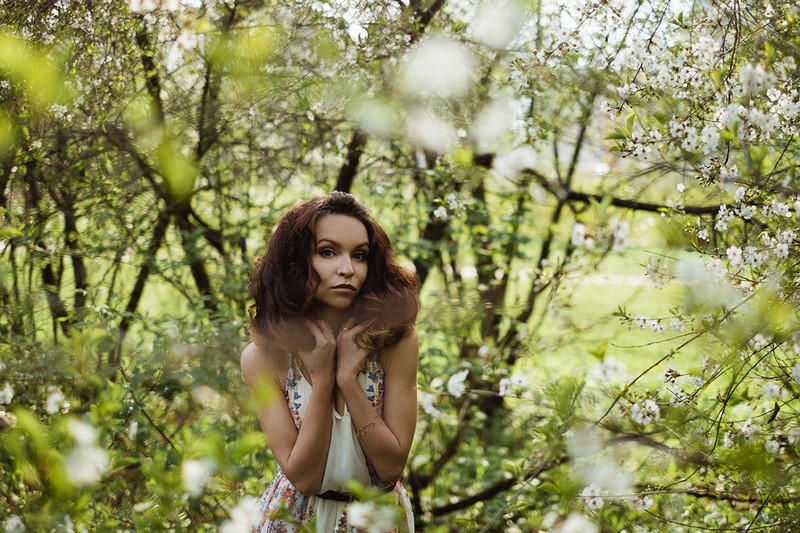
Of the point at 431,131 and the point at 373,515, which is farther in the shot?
the point at 431,131

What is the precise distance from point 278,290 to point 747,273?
129cm

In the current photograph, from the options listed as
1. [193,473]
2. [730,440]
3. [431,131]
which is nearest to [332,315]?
[193,473]

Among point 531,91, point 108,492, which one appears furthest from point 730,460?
point 531,91

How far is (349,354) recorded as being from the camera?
1.57 m

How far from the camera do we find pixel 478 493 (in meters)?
3.23

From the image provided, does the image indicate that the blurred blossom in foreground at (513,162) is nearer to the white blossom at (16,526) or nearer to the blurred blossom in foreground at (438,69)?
the blurred blossom in foreground at (438,69)

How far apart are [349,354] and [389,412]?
0.17m

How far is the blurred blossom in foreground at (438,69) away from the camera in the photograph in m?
3.16

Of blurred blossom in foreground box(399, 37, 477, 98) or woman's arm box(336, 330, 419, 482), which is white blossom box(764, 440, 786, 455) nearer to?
woman's arm box(336, 330, 419, 482)

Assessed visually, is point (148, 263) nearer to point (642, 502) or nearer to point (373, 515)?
point (642, 502)

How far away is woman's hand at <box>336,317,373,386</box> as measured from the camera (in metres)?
1.54

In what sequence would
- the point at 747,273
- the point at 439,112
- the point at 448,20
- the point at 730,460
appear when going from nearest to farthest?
the point at 730,460 → the point at 747,273 → the point at 448,20 → the point at 439,112

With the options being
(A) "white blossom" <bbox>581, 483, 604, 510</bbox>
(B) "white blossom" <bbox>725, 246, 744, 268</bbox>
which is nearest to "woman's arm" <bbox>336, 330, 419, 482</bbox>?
(A) "white blossom" <bbox>581, 483, 604, 510</bbox>

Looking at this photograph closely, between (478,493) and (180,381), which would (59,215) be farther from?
(478,493)
